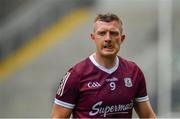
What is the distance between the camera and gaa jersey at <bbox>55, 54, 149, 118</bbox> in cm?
324

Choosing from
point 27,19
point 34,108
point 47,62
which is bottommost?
point 34,108

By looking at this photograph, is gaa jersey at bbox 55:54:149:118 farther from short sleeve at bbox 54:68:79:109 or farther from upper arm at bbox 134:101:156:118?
upper arm at bbox 134:101:156:118

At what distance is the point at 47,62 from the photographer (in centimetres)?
852

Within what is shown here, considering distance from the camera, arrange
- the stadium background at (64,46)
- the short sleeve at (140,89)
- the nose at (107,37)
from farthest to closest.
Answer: the stadium background at (64,46), the short sleeve at (140,89), the nose at (107,37)

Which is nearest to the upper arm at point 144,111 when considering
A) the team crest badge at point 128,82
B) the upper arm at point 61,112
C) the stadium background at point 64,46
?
the team crest badge at point 128,82

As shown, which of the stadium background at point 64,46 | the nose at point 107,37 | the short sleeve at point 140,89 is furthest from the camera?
the stadium background at point 64,46

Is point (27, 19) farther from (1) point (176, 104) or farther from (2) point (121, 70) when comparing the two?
(2) point (121, 70)

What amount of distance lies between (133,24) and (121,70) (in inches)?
191

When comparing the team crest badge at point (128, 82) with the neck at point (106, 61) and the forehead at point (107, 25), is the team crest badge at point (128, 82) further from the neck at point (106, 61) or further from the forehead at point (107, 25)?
the forehead at point (107, 25)

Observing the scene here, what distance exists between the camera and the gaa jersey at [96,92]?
324 centimetres

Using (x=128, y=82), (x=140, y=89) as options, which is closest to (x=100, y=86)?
(x=128, y=82)

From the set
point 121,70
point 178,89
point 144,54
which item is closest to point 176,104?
point 178,89

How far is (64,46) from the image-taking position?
8516mm

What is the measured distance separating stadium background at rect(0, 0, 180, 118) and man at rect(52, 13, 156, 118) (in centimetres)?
457
